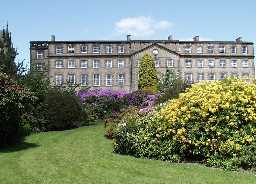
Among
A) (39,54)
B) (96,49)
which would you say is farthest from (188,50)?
(39,54)

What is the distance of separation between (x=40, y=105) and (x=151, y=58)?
60949mm

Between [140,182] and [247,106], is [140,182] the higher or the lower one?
the lower one

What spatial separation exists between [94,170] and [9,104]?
22.1 feet

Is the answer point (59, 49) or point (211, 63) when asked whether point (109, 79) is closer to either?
point (59, 49)

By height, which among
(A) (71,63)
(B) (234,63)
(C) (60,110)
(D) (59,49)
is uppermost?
(D) (59,49)

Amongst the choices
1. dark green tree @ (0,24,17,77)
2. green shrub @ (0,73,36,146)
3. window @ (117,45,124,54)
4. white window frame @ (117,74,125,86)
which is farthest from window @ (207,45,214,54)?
green shrub @ (0,73,36,146)

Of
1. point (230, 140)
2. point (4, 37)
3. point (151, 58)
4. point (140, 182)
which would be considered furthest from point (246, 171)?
point (151, 58)

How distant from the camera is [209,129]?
13445 mm

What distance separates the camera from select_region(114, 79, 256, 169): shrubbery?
12.9 m

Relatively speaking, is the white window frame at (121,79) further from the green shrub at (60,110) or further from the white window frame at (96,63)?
the green shrub at (60,110)

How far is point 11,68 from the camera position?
2514cm

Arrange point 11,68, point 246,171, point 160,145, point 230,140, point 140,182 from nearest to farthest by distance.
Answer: point 140,182 < point 246,171 < point 230,140 < point 160,145 < point 11,68

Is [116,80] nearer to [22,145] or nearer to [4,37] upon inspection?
[4,37]

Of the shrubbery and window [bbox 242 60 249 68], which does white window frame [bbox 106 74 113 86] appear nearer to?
window [bbox 242 60 249 68]
